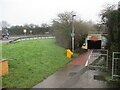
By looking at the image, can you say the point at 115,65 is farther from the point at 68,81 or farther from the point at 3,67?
the point at 3,67

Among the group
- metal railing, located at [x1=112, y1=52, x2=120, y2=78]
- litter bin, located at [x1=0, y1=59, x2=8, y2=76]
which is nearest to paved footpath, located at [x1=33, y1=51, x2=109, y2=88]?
metal railing, located at [x1=112, y1=52, x2=120, y2=78]

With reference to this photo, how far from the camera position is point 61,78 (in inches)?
450

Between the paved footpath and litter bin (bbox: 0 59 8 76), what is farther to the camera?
litter bin (bbox: 0 59 8 76)

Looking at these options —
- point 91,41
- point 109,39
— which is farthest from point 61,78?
point 91,41

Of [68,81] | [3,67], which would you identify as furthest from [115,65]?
[3,67]

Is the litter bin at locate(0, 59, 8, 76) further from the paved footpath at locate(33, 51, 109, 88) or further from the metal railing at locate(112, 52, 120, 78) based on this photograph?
the metal railing at locate(112, 52, 120, 78)

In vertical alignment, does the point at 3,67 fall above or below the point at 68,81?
above

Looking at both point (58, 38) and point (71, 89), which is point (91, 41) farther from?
point (58, 38)

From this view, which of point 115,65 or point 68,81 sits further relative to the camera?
point 115,65

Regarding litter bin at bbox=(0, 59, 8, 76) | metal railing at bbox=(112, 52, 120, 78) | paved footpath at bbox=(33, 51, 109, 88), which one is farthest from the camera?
metal railing at bbox=(112, 52, 120, 78)

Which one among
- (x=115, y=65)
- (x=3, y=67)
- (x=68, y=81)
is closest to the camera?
(x=3, y=67)

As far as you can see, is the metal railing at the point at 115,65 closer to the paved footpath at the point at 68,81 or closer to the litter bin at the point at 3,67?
the paved footpath at the point at 68,81

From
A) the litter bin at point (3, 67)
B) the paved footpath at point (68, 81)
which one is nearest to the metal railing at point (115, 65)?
the paved footpath at point (68, 81)

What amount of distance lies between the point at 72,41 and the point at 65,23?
10.0 ft
